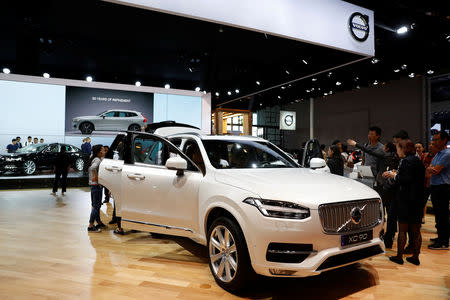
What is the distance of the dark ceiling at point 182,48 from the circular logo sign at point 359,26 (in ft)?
1.30

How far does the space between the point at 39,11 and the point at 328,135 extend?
49.4 ft

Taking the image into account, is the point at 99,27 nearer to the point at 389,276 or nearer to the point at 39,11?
the point at 39,11

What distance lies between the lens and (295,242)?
8.04ft

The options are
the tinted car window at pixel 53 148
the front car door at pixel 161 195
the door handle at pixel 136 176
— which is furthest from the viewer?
the tinted car window at pixel 53 148

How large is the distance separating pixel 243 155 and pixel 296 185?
1.04 metres

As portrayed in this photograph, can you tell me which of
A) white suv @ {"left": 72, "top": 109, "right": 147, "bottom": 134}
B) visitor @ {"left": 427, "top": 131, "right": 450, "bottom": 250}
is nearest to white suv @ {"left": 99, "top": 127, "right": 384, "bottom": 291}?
visitor @ {"left": 427, "top": 131, "right": 450, "bottom": 250}

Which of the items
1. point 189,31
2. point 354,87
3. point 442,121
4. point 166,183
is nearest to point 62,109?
point 189,31

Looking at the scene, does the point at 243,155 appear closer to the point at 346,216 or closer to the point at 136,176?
the point at 136,176

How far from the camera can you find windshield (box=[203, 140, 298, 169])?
3.46 metres

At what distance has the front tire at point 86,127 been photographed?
12133 millimetres

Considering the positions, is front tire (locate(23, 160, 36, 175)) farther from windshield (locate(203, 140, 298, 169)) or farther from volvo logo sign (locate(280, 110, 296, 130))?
windshield (locate(203, 140, 298, 169))

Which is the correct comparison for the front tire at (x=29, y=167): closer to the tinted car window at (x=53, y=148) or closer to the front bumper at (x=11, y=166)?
the front bumper at (x=11, y=166)

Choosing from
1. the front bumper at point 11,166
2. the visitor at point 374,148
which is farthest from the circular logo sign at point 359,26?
the front bumper at point 11,166

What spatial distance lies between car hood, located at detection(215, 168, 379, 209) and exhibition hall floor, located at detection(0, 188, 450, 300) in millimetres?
942
